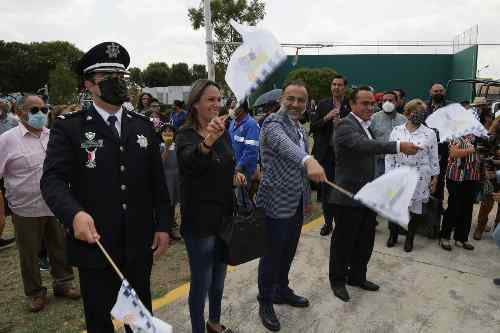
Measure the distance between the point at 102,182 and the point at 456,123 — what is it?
12.2 feet

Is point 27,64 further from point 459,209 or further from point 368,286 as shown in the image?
point 368,286

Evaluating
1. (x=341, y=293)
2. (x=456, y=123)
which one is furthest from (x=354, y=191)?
(x=456, y=123)

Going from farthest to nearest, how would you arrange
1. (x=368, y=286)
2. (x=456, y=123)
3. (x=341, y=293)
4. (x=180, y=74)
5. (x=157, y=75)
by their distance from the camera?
(x=180, y=74)
(x=157, y=75)
(x=456, y=123)
(x=368, y=286)
(x=341, y=293)

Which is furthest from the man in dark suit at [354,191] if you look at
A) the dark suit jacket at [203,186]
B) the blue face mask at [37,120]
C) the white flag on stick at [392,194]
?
the blue face mask at [37,120]

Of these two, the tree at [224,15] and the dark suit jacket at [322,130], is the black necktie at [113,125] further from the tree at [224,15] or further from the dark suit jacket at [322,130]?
the tree at [224,15]

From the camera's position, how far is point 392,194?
106 inches

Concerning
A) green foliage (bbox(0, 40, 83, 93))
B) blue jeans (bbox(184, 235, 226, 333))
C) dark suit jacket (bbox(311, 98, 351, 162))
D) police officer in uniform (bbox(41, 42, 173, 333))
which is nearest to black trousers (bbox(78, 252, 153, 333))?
police officer in uniform (bbox(41, 42, 173, 333))

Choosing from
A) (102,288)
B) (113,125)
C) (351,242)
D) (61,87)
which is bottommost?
(351,242)

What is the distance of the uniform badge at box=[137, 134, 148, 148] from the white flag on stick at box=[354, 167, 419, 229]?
1.48 meters

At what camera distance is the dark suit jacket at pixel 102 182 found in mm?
2119

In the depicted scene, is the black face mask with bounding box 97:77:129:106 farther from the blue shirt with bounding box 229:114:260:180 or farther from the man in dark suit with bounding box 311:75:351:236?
the man in dark suit with bounding box 311:75:351:236

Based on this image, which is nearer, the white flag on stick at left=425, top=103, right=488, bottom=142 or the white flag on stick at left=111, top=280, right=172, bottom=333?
the white flag on stick at left=111, top=280, right=172, bottom=333

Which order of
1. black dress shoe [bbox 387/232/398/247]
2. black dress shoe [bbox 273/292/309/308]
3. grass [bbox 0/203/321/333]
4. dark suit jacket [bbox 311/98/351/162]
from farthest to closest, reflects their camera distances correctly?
dark suit jacket [bbox 311/98/351/162]
black dress shoe [bbox 387/232/398/247]
black dress shoe [bbox 273/292/309/308]
grass [bbox 0/203/321/333]

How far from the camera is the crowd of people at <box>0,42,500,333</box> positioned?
2236 mm
